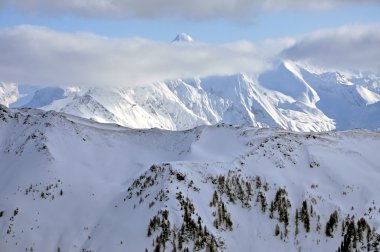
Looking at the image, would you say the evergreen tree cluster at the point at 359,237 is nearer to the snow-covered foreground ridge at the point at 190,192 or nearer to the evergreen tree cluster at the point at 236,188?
the snow-covered foreground ridge at the point at 190,192

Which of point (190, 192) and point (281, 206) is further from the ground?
point (190, 192)

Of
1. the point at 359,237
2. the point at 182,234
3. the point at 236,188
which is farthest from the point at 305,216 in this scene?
the point at 182,234

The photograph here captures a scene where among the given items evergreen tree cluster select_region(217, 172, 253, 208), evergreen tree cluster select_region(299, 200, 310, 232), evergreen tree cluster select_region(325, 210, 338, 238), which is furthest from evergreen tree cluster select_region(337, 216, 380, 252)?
evergreen tree cluster select_region(217, 172, 253, 208)

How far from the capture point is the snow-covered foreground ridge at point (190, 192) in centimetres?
7962

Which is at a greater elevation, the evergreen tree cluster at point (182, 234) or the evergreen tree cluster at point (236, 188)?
the evergreen tree cluster at point (236, 188)

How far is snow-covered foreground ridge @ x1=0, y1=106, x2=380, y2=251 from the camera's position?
261ft

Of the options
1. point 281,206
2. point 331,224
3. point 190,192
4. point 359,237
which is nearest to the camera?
point 359,237

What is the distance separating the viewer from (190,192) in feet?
278

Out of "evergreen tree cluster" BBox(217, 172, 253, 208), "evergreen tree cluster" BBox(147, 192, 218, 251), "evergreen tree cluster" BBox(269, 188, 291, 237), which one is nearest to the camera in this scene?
"evergreen tree cluster" BBox(147, 192, 218, 251)

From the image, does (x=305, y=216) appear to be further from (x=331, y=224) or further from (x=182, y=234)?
(x=182, y=234)

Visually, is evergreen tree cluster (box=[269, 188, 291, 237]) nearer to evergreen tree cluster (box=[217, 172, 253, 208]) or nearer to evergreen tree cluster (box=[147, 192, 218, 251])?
evergreen tree cluster (box=[217, 172, 253, 208])

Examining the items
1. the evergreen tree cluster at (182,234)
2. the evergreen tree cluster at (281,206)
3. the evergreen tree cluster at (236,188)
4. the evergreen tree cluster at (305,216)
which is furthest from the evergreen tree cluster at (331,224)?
the evergreen tree cluster at (182,234)

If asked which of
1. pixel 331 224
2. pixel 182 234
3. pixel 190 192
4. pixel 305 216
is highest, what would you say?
pixel 190 192

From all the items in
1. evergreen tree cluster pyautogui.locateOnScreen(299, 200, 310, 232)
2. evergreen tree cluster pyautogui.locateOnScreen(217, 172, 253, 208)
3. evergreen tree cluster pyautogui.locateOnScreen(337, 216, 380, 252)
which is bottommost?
evergreen tree cluster pyautogui.locateOnScreen(337, 216, 380, 252)
